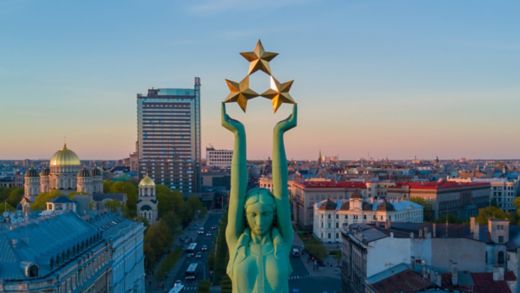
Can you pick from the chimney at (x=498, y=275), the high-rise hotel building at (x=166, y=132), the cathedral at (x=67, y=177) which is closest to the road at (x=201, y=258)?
the cathedral at (x=67, y=177)

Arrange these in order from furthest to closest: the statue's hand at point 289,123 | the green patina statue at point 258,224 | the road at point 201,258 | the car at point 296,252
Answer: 1. the car at point 296,252
2. the road at point 201,258
3. the statue's hand at point 289,123
4. the green patina statue at point 258,224

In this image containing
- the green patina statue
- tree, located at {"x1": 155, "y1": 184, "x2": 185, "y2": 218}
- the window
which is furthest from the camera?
tree, located at {"x1": 155, "y1": 184, "x2": 185, "y2": 218}

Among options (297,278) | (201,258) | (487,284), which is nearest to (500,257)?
(487,284)

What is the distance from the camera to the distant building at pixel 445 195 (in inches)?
6142

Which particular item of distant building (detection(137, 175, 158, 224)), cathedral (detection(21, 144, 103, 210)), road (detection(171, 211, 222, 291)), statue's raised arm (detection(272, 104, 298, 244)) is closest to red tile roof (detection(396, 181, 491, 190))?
road (detection(171, 211, 222, 291))

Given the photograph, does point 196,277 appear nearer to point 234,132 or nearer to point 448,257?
point 448,257

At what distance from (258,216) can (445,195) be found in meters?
149

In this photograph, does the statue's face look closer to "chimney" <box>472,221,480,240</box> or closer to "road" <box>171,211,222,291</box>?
"chimney" <box>472,221,480,240</box>

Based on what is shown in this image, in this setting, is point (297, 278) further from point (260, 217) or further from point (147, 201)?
point (260, 217)

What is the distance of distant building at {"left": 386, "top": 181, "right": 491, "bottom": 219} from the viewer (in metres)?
156

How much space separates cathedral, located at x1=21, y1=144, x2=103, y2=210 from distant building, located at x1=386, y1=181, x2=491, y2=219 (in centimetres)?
7077

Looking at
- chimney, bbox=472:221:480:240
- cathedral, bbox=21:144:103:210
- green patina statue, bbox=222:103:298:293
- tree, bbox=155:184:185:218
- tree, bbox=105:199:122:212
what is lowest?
tree, bbox=155:184:185:218

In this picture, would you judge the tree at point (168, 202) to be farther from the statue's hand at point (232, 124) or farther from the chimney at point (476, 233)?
the statue's hand at point (232, 124)

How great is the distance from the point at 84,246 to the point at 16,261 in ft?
36.3
